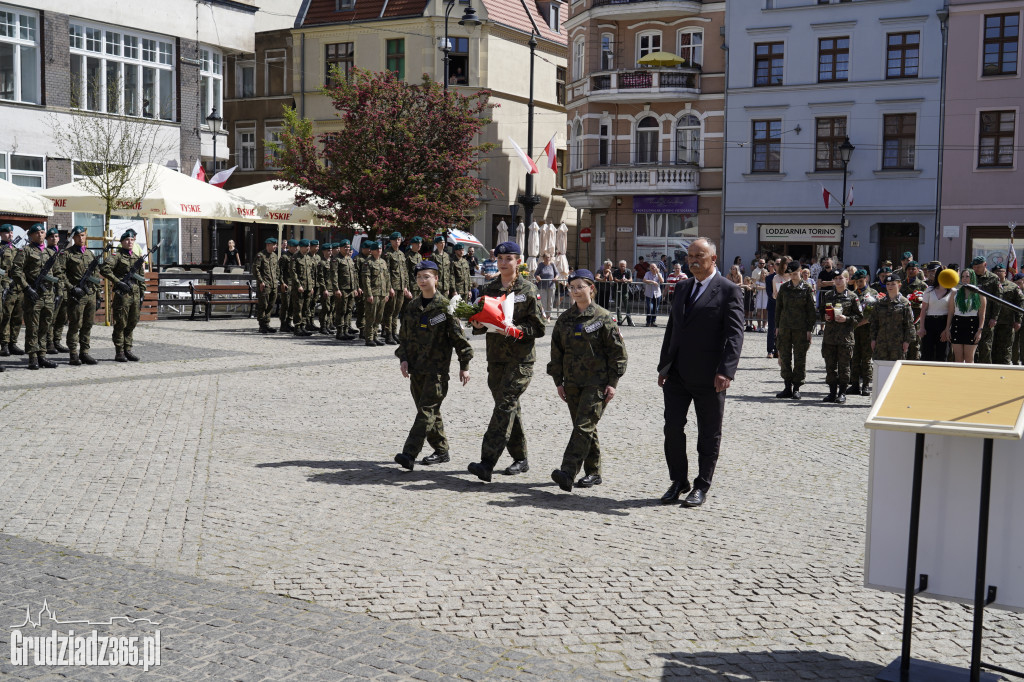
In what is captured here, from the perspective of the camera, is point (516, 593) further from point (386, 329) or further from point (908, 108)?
point (908, 108)

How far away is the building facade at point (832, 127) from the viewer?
39.6 metres

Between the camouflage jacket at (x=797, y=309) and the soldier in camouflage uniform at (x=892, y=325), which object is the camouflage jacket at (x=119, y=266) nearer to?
the camouflage jacket at (x=797, y=309)

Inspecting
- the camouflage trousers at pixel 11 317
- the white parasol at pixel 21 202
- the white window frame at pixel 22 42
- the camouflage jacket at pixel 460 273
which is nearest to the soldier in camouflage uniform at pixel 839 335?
the camouflage jacket at pixel 460 273

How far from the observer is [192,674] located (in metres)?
4.67

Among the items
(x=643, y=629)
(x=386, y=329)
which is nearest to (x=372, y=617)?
(x=643, y=629)

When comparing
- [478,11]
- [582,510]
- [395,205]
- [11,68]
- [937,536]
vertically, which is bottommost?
[582,510]

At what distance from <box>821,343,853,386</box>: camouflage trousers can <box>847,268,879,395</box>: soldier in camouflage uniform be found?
44 centimetres

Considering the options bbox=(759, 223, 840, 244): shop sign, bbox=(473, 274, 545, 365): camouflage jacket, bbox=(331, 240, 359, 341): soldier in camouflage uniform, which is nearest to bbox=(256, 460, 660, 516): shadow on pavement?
bbox=(473, 274, 545, 365): camouflage jacket

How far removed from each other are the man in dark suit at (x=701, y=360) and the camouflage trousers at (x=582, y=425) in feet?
1.79

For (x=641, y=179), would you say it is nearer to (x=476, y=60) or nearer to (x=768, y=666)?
(x=476, y=60)

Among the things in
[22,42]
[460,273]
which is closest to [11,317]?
[460,273]

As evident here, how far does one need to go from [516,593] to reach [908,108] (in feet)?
125

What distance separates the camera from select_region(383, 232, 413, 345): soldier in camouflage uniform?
21.1m

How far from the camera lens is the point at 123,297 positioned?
1712cm
